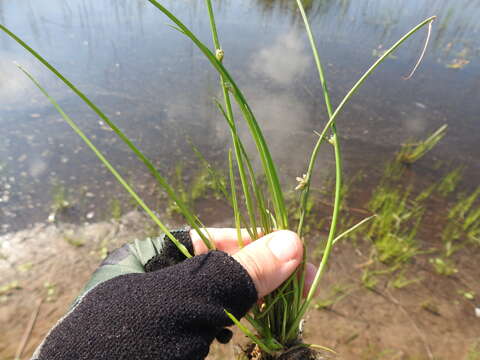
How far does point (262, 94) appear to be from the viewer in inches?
198

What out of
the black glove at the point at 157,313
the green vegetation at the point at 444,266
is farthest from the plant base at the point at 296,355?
the green vegetation at the point at 444,266

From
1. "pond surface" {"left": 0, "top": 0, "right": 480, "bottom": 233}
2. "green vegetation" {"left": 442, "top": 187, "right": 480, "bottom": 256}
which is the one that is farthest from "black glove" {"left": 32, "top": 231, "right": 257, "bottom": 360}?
"green vegetation" {"left": 442, "top": 187, "right": 480, "bottom": 256}

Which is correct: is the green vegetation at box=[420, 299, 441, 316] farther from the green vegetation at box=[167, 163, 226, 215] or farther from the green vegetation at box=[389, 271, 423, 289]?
the green vegetation at box=[167, 163, 226, 215]

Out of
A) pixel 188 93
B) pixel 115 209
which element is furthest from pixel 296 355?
pixel 188 93

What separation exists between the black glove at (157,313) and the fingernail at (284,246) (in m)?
0.14

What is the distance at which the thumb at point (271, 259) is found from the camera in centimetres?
103

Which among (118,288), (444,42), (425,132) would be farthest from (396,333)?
(444,42)

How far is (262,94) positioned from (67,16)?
4978mm

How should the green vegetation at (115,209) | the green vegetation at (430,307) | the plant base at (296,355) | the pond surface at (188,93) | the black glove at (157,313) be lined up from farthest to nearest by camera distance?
the pond surface at (188,93) → the green vegetation at (115,209) → the green vegetation at (430,307) → the plant base at (296,355) → the black glove at (157,313)

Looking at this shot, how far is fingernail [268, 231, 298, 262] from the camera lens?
105 centimetres

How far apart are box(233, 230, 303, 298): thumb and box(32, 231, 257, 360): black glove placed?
44 mm

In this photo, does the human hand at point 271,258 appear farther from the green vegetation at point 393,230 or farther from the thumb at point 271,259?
the green vegetation at point 393,230

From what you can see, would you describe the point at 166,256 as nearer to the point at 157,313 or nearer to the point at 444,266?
the point at 157,313

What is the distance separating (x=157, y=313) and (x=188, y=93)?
4393 mm
